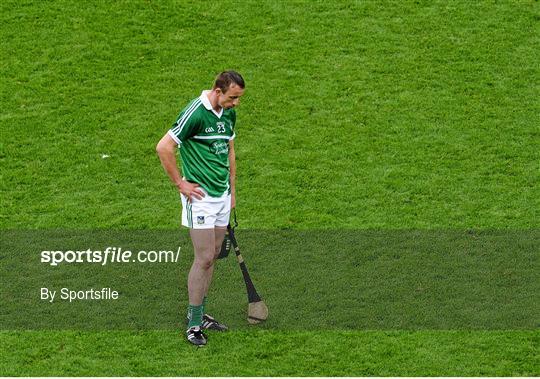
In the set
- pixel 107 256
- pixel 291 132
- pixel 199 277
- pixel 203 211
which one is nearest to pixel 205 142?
pixel 203 211

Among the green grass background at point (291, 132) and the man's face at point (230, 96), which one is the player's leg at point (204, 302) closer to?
the green grass background at point (291, 132)

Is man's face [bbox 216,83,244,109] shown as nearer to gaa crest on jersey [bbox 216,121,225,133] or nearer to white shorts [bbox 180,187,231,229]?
gaa crest on jersey [bbox 216,121,225,133]

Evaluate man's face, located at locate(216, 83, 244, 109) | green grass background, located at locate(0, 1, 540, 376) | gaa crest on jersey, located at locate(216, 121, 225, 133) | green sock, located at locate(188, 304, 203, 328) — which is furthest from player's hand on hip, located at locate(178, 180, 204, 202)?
green grass background, located at locate(0, 1, 540, 376)

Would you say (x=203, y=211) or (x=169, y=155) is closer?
(x=169, y=155)

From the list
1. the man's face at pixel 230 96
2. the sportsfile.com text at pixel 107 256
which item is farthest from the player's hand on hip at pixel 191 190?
the sportsfile.com text at pixel 107 256

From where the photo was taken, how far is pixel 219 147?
9398mm

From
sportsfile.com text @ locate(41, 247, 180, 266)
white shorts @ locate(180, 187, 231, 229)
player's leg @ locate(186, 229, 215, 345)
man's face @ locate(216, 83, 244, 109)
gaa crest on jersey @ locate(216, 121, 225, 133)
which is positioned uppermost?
man's face @ locate(216, 83, 244, 109)

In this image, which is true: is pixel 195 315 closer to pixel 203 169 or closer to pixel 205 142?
Answer: pixel 203 169

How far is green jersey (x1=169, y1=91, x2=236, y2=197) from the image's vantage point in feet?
30.1

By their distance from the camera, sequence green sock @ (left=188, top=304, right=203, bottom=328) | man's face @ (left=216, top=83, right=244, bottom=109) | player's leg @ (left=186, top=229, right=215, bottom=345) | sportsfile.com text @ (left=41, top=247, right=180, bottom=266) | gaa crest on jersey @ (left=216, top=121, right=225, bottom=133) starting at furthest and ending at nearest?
sportsfile.com text @ (left=41, top=247, right=180, bottom=266) < green sock @ (left=188, top=304, right=203, bottom=328) < player's leg @ (left=186, top=229, right=215, bottom=345) < gaa crest on jersey @ (left=216, top=121, right=225, bottom=133) < man's face @ (left=216, top=83, right=244, bottom=109)

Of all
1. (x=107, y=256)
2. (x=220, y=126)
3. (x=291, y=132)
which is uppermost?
(x=220, y=126)

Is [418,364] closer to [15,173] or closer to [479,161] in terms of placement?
[479,161]

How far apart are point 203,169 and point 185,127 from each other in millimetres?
418

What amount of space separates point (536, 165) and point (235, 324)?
15.7 feet
